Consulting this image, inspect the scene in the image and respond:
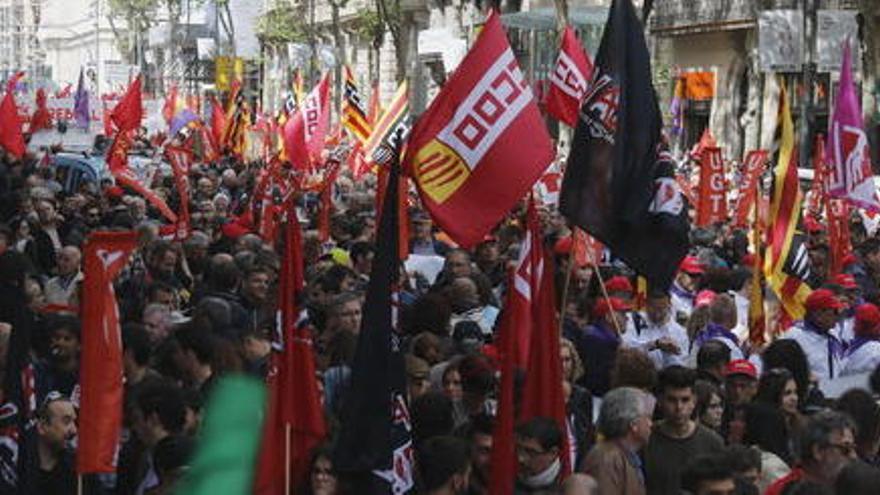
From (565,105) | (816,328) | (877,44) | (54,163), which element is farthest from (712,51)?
(816,328)

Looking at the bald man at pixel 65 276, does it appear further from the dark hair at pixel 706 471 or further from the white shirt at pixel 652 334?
the dark hair at pixel 706 471

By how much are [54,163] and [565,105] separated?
45.1 ft

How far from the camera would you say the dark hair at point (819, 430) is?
719 cm

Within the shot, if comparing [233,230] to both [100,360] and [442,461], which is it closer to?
[100,360]

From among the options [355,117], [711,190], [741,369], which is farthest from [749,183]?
[741,369]

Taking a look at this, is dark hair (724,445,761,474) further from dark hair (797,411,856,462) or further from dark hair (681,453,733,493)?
dark hair (797,411,856,462)

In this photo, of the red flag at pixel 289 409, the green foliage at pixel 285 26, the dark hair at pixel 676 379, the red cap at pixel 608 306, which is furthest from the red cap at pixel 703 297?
the green foliage at pixel 285 26

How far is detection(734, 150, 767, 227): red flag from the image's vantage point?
61.1ft

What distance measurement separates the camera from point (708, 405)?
8.42 metres

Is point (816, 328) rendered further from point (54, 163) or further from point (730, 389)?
point (54, 163)

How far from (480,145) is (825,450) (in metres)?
2.80

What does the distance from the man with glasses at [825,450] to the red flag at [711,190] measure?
1182 cm

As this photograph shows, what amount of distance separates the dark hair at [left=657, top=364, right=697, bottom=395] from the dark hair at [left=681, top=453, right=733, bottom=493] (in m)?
1.15

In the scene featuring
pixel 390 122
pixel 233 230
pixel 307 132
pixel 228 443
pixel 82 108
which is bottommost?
pixel 82 108
